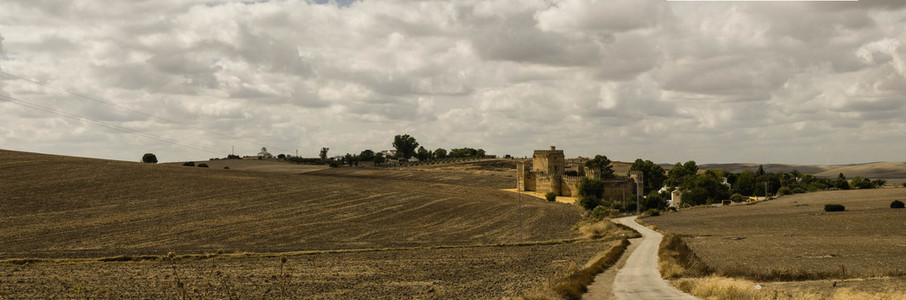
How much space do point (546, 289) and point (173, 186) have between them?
65791mm

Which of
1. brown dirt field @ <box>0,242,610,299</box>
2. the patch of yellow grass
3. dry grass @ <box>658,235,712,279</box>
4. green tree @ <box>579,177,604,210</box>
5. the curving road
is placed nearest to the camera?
the patch of yellow grass

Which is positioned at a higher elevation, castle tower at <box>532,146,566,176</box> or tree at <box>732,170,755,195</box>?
castle tower at <box>532,146,566,176</box>

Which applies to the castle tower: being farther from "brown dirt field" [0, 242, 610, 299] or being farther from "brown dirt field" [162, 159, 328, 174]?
"brown dirt field" [0, 242, 610, 299]

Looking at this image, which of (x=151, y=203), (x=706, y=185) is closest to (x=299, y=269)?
(x=151, y=203)

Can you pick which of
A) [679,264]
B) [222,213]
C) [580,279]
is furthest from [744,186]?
[580,279]

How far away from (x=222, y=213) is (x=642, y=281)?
48065 mm

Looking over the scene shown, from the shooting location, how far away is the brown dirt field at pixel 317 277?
98.9 feet

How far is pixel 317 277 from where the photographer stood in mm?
36250

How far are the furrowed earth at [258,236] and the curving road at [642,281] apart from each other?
3.50m

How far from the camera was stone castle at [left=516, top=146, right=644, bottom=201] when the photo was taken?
426 feet

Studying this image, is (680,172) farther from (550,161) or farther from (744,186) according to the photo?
(550,161)

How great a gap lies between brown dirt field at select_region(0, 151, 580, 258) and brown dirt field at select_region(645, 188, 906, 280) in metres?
15.7

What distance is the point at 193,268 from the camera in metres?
39.9

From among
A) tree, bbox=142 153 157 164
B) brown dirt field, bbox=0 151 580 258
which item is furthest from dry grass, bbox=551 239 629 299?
tree, bbox=142 153 157 164
